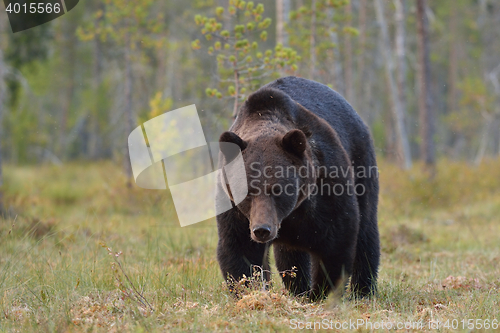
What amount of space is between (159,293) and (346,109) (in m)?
2.48

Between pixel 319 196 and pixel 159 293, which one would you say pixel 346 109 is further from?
pixel 159 293

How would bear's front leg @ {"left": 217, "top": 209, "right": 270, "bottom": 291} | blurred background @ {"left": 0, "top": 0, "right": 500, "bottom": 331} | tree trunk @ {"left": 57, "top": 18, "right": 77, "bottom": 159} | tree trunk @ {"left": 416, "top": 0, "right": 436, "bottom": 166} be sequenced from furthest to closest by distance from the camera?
tree trunk @ {"left": 57, "top": 18, "right": 77, "bottom": 159} → tree trunk @ {"left": 416, "top": 0, "right": 436, "bottom": 166} → bear's front leg @ {"left": 217, "top": 209, "right": 270, "bottom": 291} → blurred background @ {"left": 0, "top": 0, "right": 500, "bottom": 331}

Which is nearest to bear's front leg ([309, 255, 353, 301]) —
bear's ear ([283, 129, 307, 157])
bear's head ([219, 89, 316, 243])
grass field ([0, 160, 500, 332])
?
grass field ([0, 160, 500, 332])

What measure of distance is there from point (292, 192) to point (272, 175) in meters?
0.20

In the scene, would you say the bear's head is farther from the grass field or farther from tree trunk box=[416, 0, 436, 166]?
tree trunk box=[416, 0, 436, 166]

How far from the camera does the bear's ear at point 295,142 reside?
346 cm

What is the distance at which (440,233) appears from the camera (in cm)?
900

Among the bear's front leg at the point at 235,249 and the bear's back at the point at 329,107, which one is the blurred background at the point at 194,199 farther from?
the bear's back at the point at 329,107

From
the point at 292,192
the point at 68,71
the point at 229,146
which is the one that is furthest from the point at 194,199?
the point at 68,71

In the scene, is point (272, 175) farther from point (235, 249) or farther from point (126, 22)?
point (126, 22)

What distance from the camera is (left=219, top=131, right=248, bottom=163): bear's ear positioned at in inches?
136

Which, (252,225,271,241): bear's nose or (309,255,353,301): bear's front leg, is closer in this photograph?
(252,225,271,241): bear's nose

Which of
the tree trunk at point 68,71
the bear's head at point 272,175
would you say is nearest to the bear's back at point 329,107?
the bear's head at point 272,175

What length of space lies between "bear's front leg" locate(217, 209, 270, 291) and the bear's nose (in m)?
0.49
